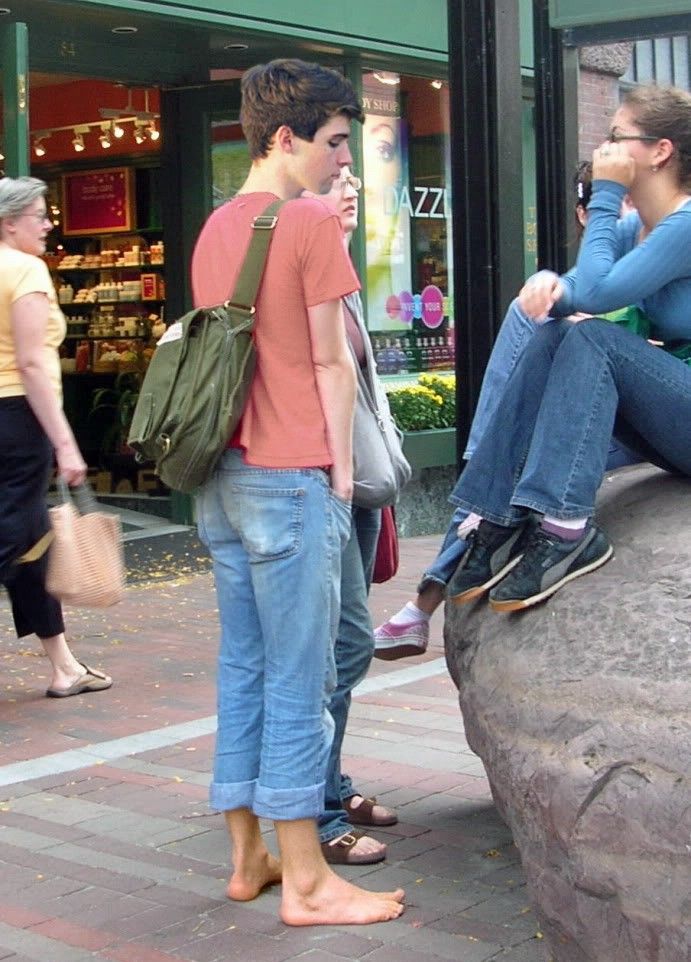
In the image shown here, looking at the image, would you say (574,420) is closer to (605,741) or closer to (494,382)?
(605,741)

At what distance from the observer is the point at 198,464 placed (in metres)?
3.61

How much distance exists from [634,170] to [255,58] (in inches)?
279

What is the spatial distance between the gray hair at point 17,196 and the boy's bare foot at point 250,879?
3.17 meters

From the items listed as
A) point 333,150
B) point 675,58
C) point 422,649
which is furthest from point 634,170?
point 675,58

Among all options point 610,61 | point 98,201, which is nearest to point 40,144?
point 98,201

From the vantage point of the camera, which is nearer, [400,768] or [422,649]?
[422,649]

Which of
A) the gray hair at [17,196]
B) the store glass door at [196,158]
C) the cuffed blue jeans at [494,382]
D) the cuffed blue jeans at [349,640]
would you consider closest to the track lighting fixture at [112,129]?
the store glass door at [196,158]

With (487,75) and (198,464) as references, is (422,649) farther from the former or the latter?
(487,75)

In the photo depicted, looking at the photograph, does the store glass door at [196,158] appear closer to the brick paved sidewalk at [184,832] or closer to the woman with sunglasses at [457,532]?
the brick paved sidewalk at [184,832]

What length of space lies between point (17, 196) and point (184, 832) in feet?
9.35

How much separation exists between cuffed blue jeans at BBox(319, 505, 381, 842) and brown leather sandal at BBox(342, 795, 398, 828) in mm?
157

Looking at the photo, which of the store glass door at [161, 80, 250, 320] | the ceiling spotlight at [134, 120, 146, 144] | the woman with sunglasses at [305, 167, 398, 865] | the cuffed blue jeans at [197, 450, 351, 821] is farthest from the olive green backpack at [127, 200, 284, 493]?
the ceiling spotlight at [134, 120, 146, 144]

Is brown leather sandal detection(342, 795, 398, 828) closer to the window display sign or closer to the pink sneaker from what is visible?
the pink sneaker

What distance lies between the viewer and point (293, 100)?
370cm
